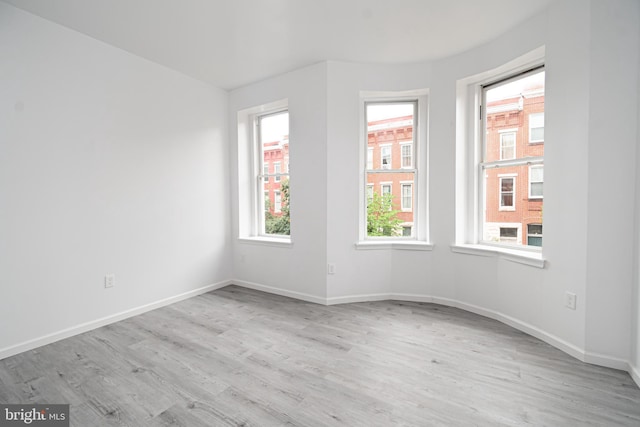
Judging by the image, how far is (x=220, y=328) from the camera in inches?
115

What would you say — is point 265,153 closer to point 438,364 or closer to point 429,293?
point 429,293

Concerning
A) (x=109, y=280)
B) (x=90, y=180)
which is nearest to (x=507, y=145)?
(x=90, y=180)

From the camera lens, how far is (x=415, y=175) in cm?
369

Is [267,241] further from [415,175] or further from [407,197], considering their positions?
[415,175]

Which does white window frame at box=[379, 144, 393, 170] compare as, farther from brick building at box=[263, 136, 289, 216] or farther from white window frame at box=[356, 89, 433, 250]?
brick building at box=[263, 136, 289, 216]

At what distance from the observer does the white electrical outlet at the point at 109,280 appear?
301 centimetres

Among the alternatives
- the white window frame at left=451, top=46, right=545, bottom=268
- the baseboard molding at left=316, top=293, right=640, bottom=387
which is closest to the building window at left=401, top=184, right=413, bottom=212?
the white window frame at left=451, top=46, right=545, bottom=268

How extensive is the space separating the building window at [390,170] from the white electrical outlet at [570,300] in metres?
1.52

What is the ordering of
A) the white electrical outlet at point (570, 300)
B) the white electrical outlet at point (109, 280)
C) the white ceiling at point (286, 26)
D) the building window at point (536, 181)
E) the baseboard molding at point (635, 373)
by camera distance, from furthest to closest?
the white electrical outlet at point (109, 280)
the building window at point (536, 181)
the white ceiling at point (286, 26)
the white electrical outlet at point (570, 300)
the baseboard molding at point (635, 373)

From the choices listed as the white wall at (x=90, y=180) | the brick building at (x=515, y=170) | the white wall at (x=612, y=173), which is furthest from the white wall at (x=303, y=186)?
the white wall at (x=612, y=173)

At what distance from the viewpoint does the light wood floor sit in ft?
5.66

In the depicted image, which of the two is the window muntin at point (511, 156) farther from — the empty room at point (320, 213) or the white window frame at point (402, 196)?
the white window frame at point (402, 196)

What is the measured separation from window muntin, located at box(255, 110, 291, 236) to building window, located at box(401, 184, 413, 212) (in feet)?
4.93

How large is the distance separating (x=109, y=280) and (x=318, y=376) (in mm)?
2342
